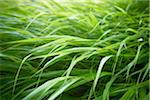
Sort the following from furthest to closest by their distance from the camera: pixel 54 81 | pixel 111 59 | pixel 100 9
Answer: pixel 100 9, pixel 111 59, pixel 54 81

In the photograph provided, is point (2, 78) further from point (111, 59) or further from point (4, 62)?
point (111, 59)

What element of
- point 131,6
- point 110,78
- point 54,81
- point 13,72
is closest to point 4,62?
point 13,72

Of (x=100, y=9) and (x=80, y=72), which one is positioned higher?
(x=100, y=9)

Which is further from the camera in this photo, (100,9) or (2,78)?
(100,9)

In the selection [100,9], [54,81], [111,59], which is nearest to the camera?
[54,81]

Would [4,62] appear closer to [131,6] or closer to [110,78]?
[110,78]

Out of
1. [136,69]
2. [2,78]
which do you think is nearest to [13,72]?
[2,78]
